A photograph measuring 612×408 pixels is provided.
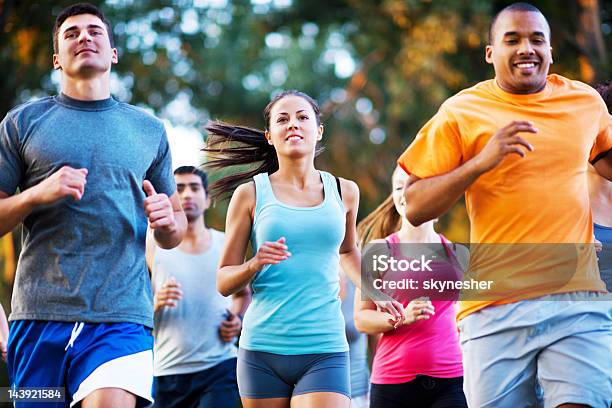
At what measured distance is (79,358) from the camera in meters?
4.41

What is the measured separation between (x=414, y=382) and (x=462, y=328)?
1613mm

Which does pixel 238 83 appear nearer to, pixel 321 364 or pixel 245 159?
pixel 245 159

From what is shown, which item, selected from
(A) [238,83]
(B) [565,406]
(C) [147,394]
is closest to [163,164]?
(C) [147,394]

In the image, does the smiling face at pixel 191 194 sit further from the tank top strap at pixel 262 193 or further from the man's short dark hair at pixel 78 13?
the man's short dark hair at pixel 78 13

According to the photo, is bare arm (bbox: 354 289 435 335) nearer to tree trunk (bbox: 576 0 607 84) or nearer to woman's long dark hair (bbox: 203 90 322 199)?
woman's long dark hair (bbox: 203 90 322 199)

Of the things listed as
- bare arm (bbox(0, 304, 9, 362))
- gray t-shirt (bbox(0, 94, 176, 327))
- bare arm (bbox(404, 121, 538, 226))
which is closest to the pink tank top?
bare arm (bbox(404, 121, 538, 226))

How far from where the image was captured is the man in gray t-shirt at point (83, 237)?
4.41 metres

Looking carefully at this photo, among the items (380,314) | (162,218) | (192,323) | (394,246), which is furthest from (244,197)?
(192,323)

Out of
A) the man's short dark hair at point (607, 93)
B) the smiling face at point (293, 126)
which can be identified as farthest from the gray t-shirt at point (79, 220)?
the man's short dark hair at point (607, 93)

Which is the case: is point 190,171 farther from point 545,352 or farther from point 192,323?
point 545,352

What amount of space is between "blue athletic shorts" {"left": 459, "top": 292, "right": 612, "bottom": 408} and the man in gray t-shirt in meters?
1.44

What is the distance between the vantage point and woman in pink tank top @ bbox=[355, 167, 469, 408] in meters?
6.03

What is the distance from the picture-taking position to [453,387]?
6039 mm

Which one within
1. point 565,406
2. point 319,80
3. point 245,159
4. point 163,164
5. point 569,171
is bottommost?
point 565,406
